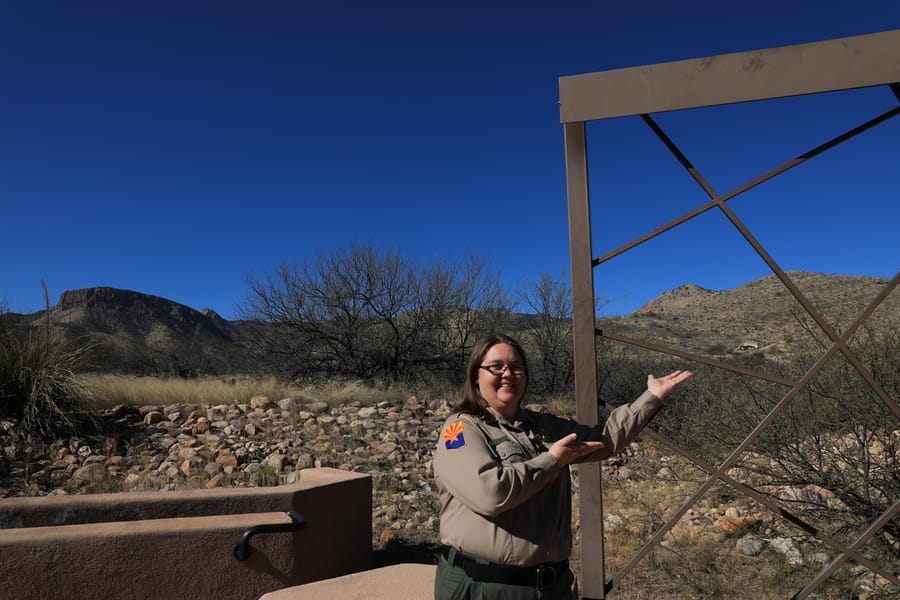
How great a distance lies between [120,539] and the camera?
129 inches

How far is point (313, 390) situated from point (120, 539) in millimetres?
7112

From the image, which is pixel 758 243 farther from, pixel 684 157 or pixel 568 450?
pixel 568 450

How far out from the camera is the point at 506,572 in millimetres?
1742

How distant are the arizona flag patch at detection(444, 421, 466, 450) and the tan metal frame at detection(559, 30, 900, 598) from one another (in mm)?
936

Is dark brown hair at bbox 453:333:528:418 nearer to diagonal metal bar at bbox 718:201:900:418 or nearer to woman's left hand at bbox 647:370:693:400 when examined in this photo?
woman's left hand at bbox 647:370:693:400

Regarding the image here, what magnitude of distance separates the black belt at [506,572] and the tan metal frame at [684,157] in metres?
0.89

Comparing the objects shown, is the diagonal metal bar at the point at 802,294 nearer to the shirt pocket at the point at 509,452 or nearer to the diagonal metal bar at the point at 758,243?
the diagonal metal bar at the point at 758,243

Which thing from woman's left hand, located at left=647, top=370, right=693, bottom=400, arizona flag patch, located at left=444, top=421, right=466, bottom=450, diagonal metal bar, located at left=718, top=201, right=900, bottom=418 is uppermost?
diagonal metal bar, located at left=718, top=201, right=900, bottom=418

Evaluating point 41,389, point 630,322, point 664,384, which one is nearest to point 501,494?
point 664,384

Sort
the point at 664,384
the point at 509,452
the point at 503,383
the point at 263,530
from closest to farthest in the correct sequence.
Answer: the point at 509,452 → the point at 503,383 → the point at 664,384 → the point at 263,530

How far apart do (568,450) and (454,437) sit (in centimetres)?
33

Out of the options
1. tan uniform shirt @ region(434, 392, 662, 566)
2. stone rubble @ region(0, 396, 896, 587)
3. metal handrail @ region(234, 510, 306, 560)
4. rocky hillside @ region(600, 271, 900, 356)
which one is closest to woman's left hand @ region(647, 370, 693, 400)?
tan uniform shirt @ region(434, 392, 662, 566)

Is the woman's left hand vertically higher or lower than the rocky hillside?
lower

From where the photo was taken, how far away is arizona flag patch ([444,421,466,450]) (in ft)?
5.86
